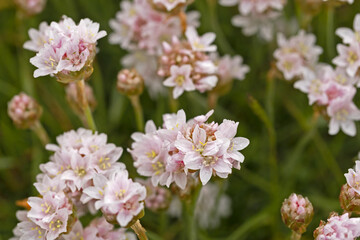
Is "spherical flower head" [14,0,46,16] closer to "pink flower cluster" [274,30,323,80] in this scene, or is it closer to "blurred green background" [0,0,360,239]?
"blurred green background" [0,0,360,239]

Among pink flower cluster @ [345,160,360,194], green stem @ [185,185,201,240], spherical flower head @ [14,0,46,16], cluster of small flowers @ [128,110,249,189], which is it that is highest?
spherical flower head @ [14,0,46,16]

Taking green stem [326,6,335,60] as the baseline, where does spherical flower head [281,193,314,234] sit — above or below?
below

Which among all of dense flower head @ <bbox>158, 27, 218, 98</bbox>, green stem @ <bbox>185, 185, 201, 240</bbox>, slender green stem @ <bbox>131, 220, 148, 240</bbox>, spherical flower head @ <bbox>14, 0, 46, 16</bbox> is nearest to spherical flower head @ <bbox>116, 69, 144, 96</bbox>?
dense flower head @ <bbox>158, 27, 218, 98</bbox>

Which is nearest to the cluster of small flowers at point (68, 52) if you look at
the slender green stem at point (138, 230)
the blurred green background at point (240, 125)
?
the slender green stem at point (138, 230)

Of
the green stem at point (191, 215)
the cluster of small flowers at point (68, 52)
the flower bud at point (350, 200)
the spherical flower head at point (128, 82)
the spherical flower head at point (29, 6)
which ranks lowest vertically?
the green stem at point (191, 215)

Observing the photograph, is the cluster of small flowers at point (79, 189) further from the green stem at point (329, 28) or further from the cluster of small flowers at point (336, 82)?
the green stem at point (329, 28)

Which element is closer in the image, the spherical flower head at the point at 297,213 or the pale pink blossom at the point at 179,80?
the spherical flower head at the point at 297,213
